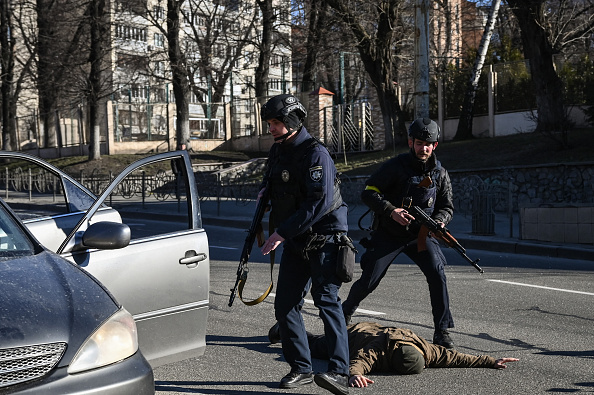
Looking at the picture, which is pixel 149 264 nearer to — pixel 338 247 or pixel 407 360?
pixel 338 247

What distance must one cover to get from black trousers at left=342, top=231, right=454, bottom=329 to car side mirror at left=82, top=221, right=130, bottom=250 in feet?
6.95

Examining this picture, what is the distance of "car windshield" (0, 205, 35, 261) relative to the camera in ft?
12.1

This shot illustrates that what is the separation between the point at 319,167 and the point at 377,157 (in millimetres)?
21433

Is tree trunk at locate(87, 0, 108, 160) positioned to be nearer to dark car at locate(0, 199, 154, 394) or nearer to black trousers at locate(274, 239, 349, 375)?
black trousers at locate(274, 239, 349, 375)

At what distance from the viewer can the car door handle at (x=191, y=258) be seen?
450 centimetres

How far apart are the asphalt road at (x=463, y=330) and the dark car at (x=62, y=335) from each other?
1614 mm

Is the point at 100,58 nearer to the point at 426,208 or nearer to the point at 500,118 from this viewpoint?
the point at 500,118

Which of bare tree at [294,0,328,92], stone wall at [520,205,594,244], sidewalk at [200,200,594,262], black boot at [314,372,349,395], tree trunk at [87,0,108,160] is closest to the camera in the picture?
black boot at [314,372,349,395]

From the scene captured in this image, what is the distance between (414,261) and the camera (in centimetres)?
568

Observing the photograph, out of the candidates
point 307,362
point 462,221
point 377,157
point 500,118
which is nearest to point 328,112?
point 377,157

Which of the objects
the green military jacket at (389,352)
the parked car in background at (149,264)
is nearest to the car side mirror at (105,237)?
the parked car in background at (149,264)

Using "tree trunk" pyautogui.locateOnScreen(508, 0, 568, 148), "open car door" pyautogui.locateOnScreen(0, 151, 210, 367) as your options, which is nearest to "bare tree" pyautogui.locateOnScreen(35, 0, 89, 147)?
"tree trunk" pyautogui.locateOnScreen(508, 0, 568, 148)

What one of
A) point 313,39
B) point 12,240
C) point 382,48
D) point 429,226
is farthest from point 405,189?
point 313,39

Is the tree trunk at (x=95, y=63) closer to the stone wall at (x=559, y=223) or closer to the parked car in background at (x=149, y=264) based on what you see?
the stone wall at (x=559, y=223)
